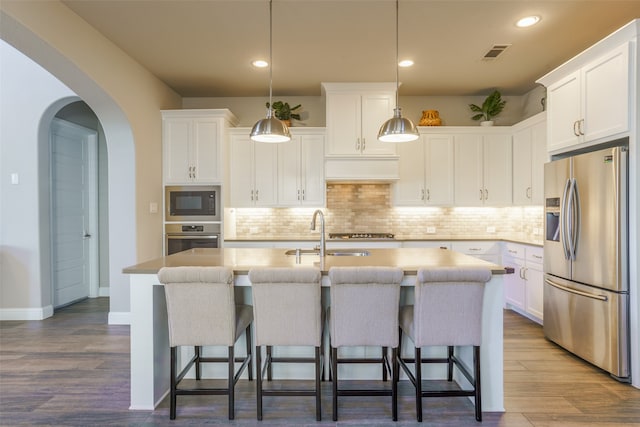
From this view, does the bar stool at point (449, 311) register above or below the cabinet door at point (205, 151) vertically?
below

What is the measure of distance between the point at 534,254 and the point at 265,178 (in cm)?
333

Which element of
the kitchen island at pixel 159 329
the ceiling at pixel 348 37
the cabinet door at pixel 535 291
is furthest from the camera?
the cabinet door at pixel 535 291

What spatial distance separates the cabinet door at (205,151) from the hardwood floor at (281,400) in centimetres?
221

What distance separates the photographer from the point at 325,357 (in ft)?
9.14

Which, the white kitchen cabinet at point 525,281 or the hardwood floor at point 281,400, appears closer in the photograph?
the hardwood floor at point 281,400

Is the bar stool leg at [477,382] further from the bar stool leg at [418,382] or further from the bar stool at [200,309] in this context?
the bar stool at [200,309]

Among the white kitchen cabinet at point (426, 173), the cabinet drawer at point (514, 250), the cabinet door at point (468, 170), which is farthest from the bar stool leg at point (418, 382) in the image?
the cabinet door at point (468, 170)

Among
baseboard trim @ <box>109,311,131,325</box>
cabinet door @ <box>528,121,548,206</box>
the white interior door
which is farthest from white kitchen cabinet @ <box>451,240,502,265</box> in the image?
the white interior door

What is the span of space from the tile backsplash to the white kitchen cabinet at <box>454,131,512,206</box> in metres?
0.34

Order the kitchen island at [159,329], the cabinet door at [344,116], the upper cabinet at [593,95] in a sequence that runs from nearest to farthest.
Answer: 1. the kitchen island at [159,329]
2. the upper cabinet at [593,95]
3. the cabinet door at [344,116]

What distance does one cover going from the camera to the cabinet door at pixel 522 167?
4.71m

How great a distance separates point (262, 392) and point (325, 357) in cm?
65

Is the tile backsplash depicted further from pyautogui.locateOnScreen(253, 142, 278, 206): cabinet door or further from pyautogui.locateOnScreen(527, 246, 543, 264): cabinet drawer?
pyautogui.locateOnScreen(527, 246, 543, 264): cabinet drawer

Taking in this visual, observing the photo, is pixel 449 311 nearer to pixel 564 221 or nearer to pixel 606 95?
pixel 564 221
